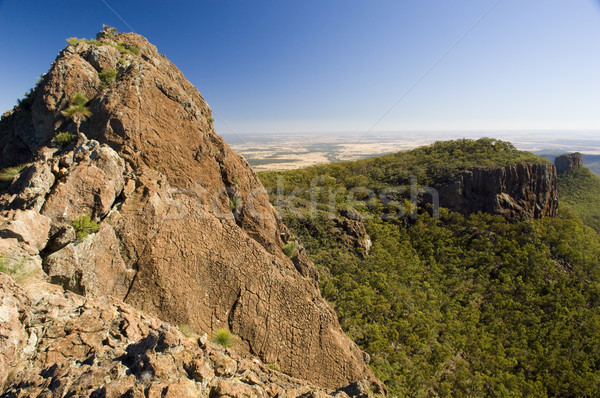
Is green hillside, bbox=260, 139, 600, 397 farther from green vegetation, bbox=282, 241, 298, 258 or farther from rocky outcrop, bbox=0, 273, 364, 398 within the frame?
rocky outcrop, bbox=0, 273, 364, 398

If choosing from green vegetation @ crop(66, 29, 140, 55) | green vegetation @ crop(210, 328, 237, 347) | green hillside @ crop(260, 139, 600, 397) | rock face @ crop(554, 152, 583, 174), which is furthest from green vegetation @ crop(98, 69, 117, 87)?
rock face @ crop(554, 152, 583, 174)

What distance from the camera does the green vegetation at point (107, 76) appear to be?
9578mm

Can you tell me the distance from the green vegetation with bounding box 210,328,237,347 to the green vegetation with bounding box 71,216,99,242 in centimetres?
376

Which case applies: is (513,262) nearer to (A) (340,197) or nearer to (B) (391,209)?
(B) (391,209)

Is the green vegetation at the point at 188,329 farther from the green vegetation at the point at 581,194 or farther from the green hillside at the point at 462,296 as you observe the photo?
the green vegetation at the point at 581,194

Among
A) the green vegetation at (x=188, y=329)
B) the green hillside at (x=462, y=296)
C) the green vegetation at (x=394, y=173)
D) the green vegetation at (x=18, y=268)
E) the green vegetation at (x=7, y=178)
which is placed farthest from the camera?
the green vegetation at (x=394, y=173)

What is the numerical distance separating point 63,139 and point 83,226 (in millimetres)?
3263

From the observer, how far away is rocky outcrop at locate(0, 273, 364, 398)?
3.58 meters

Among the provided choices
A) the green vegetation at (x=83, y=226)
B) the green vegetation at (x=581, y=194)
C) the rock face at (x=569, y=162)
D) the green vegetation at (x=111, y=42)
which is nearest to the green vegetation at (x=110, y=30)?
the green vegetation at (x=111, y=42)

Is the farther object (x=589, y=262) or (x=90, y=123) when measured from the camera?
(x=589, y=262)

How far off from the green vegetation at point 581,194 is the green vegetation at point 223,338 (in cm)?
7488

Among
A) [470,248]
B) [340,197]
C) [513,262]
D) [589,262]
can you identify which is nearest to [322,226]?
[340,197]

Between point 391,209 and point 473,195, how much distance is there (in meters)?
13.1

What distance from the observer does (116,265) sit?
653 centimetres
